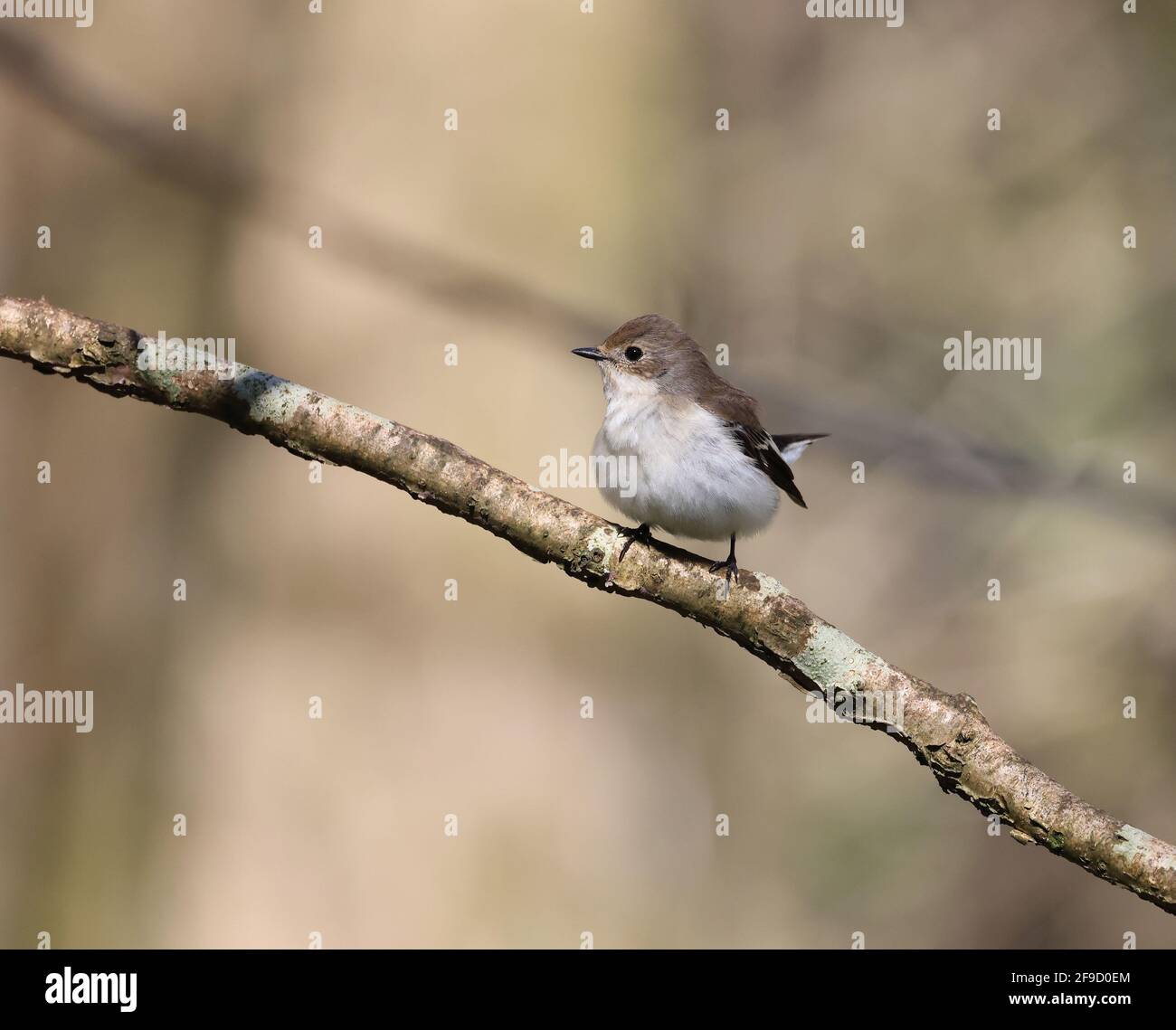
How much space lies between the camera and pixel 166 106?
804 cm

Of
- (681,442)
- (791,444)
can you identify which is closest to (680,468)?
(681,442)

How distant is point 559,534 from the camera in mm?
3926

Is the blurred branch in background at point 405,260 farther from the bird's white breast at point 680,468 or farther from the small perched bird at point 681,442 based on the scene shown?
the bird's white breast at point 680,468

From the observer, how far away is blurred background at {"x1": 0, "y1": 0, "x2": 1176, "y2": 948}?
7.88m

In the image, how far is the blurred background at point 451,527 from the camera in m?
7.88

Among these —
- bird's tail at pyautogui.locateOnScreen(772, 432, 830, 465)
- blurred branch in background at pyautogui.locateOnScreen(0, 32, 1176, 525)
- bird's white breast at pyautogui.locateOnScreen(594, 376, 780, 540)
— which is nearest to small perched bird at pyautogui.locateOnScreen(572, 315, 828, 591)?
bird's white breast at pyautogui.locateOnScreen(594, 376, 780, 540)

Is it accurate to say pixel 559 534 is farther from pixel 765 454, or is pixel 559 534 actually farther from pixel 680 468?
pixel 765 454

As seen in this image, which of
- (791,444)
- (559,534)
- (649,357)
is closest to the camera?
(559,534)

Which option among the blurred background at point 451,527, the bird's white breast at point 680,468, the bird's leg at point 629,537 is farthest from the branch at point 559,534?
the blurred background at point 451,527

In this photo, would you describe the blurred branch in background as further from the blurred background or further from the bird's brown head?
the bird's brown head

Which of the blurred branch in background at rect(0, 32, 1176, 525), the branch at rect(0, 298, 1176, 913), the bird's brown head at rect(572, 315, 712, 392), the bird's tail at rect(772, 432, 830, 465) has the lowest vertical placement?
the branch at rect(0, 298, 1176, 913)

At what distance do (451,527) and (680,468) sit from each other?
316 centimetres

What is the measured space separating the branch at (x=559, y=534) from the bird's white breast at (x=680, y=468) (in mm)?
1139

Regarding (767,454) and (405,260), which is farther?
(405,260)
